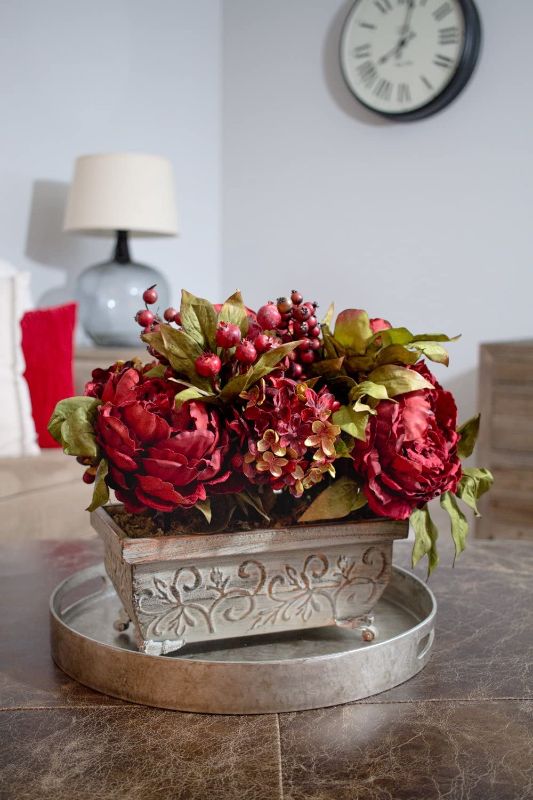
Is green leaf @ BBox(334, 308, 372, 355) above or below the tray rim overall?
above

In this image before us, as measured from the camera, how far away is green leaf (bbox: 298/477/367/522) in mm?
790

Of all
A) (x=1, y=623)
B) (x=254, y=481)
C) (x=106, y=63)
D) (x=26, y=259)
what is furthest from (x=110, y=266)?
(x=254, y=481)

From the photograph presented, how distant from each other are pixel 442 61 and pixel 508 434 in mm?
1448

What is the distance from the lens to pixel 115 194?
8.94 feet

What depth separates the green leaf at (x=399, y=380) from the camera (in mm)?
757

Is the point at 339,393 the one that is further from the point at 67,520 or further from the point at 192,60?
the point at 192,60

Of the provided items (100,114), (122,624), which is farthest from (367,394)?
(100,114)

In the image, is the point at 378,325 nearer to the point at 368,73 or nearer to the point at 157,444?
the point at 157,444

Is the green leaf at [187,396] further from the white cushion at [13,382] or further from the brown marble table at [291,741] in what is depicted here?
the white cushion at [13,382]

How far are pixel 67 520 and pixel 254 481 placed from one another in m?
1.37

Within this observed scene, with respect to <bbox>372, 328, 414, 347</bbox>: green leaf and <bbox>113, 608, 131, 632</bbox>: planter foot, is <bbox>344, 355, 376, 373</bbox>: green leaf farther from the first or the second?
<bbox>113, 608, 131, 632</bbox>: planter foot

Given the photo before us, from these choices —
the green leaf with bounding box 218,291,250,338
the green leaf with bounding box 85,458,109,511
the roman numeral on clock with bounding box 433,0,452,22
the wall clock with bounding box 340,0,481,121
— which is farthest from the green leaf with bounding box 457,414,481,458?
the roman numeral on clock with bounding box 433,0,452,22

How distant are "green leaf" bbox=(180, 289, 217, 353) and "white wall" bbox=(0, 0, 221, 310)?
220cm

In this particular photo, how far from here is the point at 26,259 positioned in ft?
9.45
